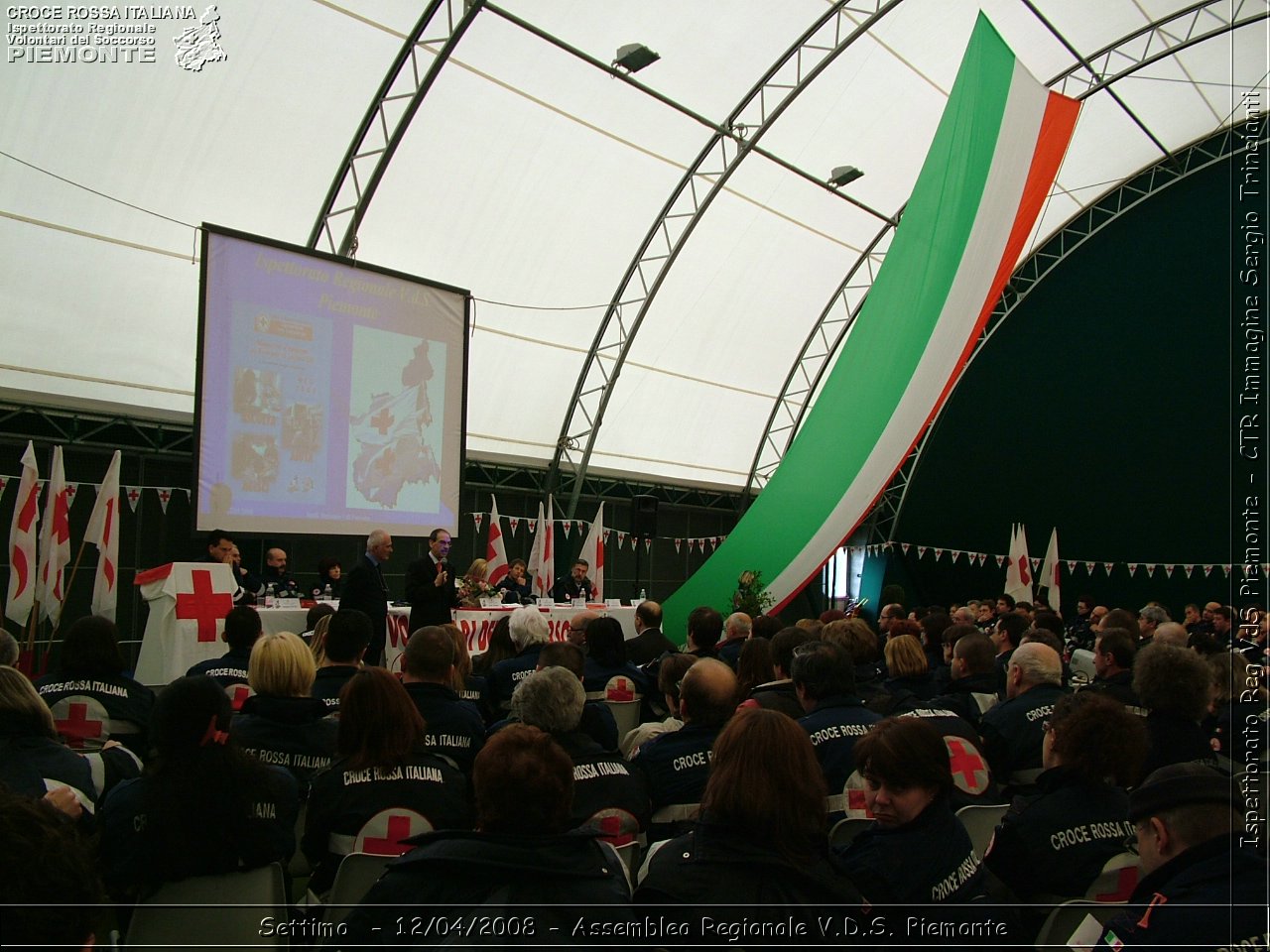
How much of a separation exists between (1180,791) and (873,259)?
13692 millimetres

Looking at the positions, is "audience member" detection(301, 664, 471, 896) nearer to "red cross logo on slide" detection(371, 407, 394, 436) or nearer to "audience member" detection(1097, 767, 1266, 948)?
"audience member" detection(1097, 767, 1266, 948)

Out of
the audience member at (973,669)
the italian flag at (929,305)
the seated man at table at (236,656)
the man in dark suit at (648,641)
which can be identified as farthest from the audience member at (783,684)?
the italian flag at (929,305)

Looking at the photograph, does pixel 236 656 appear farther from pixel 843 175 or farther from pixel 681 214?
pixel 843 175

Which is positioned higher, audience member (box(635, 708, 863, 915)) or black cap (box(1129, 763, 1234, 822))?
black cap (box(1129, 763, 1234, 822))

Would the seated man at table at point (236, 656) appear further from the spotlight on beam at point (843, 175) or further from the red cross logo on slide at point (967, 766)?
the spotlight on beam at point (843, 175)

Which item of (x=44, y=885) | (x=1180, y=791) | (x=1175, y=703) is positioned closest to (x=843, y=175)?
(x=1175, y=703)

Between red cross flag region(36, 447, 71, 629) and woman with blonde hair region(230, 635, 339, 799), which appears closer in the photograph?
woman with blonde hair region(230, 635, 339, 799)

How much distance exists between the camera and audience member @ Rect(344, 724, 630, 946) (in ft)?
5.25

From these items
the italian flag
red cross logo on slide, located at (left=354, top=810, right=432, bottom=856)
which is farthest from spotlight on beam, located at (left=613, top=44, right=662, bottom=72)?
red cross logo on slide, located at (left=354, top=810, right=432, bottom=856)

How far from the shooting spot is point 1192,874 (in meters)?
1.60

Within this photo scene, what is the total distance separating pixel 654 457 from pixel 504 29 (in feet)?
22.1

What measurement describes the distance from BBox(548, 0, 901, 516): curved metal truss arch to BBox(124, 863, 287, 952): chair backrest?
1045cm

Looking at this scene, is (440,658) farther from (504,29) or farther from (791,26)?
(791,26)

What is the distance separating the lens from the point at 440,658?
3150 mm
